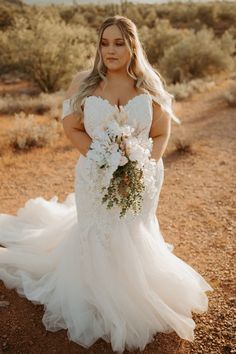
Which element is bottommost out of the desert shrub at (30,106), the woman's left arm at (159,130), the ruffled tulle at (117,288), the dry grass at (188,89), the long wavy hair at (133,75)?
the dry grass at (188,89)

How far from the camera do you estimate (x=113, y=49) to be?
126 inches

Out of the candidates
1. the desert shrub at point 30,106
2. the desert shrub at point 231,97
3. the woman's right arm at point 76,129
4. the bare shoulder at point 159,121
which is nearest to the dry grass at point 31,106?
the desert shrub at point 30,106

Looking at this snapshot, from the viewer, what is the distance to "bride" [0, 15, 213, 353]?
3.30 metres

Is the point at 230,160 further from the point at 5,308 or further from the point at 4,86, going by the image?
the point at 4,86

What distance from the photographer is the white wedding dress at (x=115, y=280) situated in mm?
3342

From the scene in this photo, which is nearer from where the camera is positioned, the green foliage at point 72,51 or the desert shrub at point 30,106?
the desert shrub at point 30,106

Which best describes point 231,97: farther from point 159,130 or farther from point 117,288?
point 117,288

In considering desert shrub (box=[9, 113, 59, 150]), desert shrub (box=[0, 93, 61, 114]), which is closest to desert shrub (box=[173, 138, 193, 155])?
desert shrub (box=[9, 113, 59, 150])

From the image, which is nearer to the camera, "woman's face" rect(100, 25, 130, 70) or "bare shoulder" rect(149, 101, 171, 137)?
"woman's face" rect(100, 25, 130, 70)

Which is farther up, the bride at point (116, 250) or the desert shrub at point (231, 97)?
the bride at point (116, 250)

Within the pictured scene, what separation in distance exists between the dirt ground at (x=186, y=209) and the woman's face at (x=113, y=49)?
7.60ft

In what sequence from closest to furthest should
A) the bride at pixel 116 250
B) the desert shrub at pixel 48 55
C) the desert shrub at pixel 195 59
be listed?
the bride at pixel 116 250, the desert shrub at pixel 48 55, the desert shrub at pixel 195 59

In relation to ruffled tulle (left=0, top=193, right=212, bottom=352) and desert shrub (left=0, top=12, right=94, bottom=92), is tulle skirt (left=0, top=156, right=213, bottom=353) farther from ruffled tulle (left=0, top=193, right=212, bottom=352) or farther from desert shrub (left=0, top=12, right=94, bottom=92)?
desert shrub (left=0, top=12, right=94, bottom=92)

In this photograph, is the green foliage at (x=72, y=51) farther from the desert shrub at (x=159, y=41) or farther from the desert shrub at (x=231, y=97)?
the desert shrub at (x=231, y=97)
